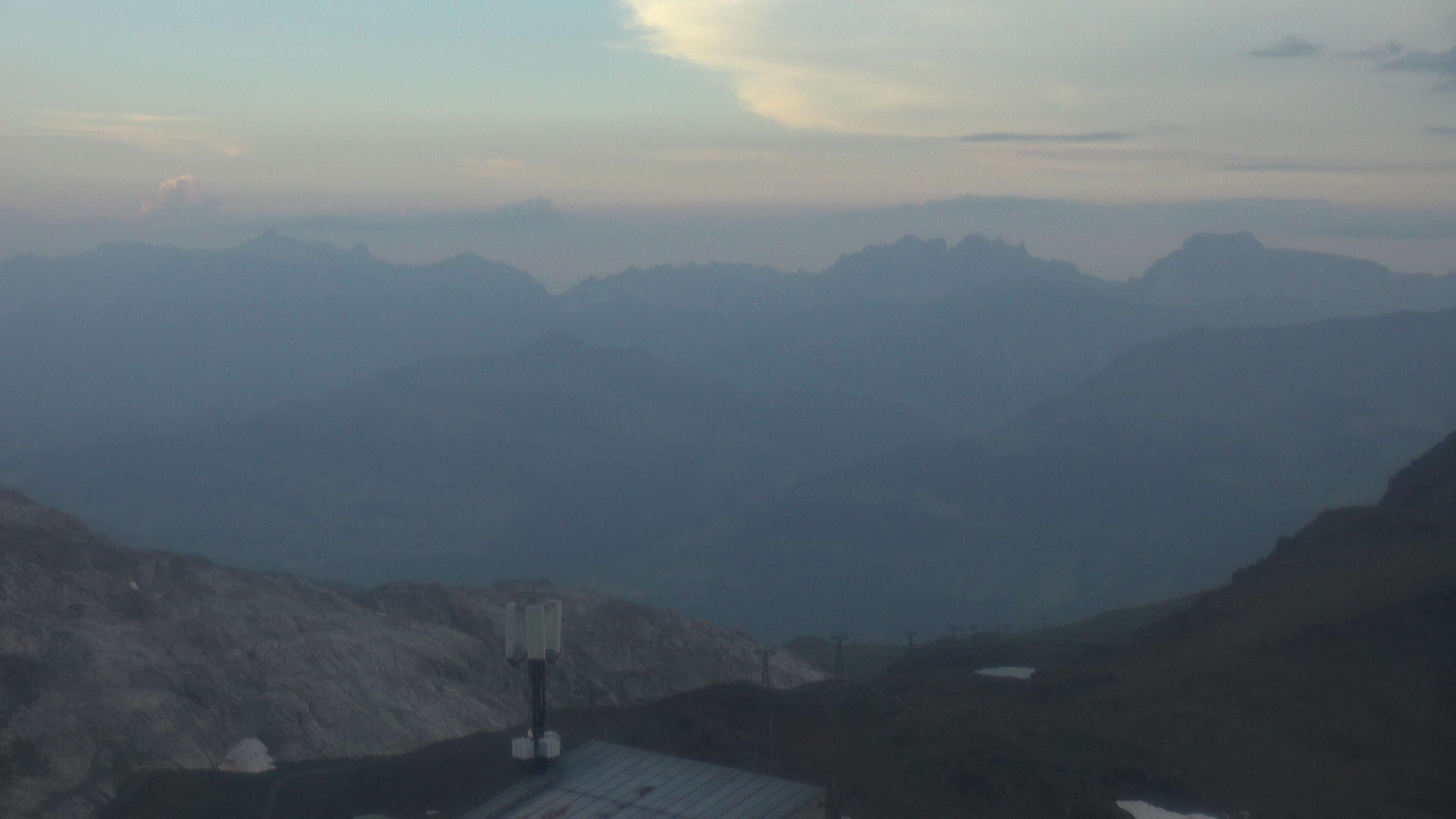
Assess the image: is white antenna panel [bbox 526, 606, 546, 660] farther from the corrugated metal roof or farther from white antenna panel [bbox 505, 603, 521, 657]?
the corrugated metal roof

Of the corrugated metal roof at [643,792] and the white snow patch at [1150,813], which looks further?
the white snow patch at [1150,813]

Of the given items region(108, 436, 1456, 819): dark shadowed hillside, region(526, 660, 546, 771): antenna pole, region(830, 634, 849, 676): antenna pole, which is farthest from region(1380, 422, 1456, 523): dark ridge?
region(526, 660, 546, 771): antenna pole

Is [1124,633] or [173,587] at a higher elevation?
[173,587]

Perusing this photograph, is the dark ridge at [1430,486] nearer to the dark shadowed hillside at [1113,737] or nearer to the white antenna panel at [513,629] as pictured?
the dark shadowed hillside at [1113,737]

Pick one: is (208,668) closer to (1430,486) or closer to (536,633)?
(536,633)

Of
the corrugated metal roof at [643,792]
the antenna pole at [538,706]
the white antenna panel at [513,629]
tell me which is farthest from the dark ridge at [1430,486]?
the white antenna panel at [513,629]

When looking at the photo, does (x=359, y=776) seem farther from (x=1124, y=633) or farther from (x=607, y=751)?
(x=1124, y=633)

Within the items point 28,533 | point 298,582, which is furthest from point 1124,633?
point 28,533
